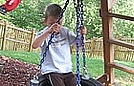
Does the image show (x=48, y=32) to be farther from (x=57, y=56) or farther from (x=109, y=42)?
(x=109, y=42)

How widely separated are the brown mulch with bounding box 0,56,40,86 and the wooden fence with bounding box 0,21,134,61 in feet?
6.65

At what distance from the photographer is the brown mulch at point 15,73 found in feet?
15.0

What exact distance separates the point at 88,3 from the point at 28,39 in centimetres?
246

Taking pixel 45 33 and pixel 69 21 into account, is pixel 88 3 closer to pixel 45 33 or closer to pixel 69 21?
pixel 69 21

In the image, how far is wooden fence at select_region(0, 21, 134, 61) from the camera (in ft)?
25.4

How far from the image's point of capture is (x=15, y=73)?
16.4ft

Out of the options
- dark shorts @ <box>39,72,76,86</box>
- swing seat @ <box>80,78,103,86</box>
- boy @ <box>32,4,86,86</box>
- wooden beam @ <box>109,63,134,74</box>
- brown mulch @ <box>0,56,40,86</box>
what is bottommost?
brown mulch @ <box>0,56,40,86</box>

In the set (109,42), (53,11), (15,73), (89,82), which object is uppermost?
(53,11)

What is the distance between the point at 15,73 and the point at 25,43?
335 centimetres

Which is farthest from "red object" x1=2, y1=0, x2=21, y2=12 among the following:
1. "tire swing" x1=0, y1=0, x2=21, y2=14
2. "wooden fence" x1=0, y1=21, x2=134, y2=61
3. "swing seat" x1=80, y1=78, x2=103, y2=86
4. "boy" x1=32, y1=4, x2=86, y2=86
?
"wooden fence" x1=0, y1=21, x2=134, y2=61

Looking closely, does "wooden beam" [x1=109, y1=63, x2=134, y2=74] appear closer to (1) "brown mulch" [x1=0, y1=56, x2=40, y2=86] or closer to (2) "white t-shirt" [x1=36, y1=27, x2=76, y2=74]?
(1) "brown mulch" [x1=0, y1=56, x2=40, y2=86]

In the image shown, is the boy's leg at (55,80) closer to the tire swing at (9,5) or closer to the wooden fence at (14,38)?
the tire swing at (9,5)

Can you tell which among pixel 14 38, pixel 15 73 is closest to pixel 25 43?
pixel 14 38

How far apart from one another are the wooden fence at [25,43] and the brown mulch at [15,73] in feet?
6.65
